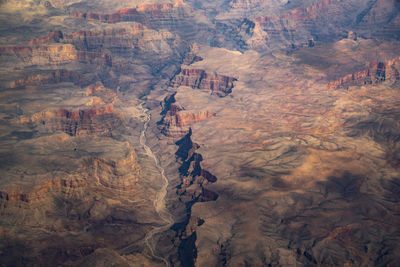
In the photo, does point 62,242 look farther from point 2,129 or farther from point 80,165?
point 2,129

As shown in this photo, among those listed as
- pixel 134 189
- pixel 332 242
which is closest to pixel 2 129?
pixel 134 189

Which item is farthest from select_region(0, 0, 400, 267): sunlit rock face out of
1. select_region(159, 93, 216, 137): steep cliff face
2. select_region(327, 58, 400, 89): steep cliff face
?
select_region(327, 58, 400, 89): steep cliff face

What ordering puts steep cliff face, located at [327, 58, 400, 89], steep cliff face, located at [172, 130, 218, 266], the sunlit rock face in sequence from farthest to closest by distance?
steep cliff face, located at [327, 58, 400, 89] → steep cliff face, located at [172, 130, 218, 266] → the sunlit rock face

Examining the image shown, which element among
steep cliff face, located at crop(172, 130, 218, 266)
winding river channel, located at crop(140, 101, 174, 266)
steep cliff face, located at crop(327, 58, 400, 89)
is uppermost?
steep cliff face, located at crop(327, 58, 400, 89)

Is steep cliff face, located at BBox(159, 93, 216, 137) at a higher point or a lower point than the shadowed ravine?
higher

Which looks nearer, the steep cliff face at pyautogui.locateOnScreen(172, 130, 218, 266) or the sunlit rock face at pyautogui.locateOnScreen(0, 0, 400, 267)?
the sunlit rock face at pyautogui.locateOnScreen(0, 0, 400, 267)

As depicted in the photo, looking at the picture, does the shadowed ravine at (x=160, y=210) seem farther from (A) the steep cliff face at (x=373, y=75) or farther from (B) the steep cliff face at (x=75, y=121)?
(A) the steep cliff face at (x=373, y=75)

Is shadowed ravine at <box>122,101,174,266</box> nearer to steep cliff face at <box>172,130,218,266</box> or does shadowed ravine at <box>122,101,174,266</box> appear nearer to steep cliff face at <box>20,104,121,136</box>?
steep cliff face at <box>172,130,218,266</box>

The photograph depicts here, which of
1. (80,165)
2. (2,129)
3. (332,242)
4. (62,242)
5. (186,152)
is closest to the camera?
(332,242)
